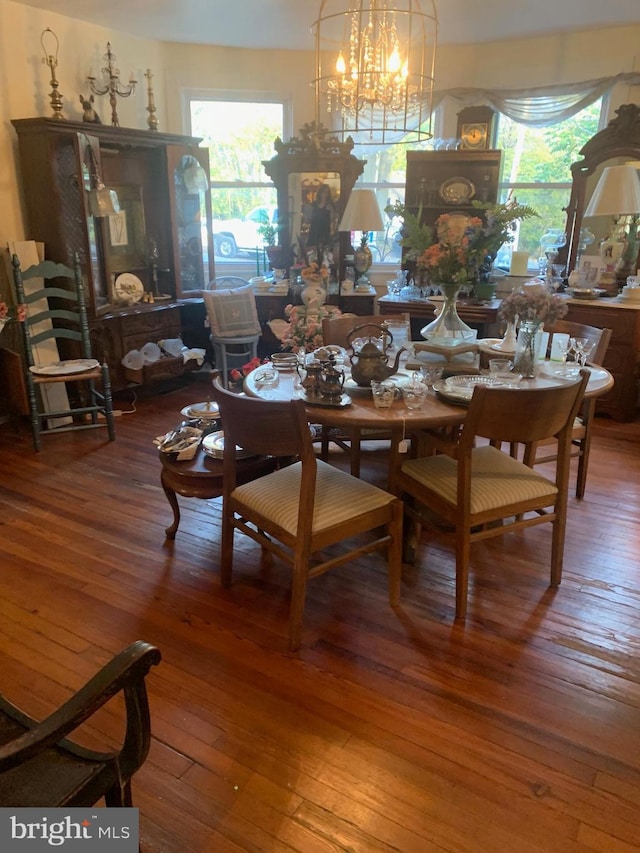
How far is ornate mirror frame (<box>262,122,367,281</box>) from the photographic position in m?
4.91

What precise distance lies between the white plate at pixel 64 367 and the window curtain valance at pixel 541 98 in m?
3.43

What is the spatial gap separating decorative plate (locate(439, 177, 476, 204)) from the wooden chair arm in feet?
14.8

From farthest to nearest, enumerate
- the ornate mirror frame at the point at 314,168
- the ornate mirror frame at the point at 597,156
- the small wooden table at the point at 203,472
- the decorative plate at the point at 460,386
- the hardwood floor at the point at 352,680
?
1. the ornate mirror frame at the point at 314,168
2. the ornate mirror frame at the point at 597,156
3. the small wooden table at the point at 203,472
4. the decorative plate at the point at 460,386
5. the hardwood floor at the point at 352,680

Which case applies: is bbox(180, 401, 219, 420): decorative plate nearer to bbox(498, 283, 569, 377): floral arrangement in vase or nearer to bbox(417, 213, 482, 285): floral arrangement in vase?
bbox(417, 213, 482, 285): floral arrangement in vase

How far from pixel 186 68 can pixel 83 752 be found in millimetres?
5226

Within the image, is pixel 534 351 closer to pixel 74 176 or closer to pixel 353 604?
pixel 353 604

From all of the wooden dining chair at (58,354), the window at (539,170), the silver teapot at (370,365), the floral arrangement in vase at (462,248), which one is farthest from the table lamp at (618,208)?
the wooden dining chair at (58,354)

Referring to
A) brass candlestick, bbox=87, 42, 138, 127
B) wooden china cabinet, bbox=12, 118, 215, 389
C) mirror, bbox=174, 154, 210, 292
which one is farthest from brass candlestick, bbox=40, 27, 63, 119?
mirror, bbox=174, 154, 210, 292

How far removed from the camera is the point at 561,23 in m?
4.29

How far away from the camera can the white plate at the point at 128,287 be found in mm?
4625

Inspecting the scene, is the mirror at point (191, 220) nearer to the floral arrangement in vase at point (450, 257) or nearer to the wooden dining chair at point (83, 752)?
the floral arrangement in vase at point (450, 257)

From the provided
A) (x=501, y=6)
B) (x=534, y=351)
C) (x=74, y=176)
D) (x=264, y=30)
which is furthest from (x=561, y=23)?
(x=74, y=176)

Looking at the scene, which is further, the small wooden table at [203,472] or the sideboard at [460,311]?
the sideboard at [460,311]

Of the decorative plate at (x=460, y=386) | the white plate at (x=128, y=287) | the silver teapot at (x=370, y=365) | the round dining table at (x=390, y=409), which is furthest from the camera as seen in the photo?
the white plate at (x=128, y=287)
